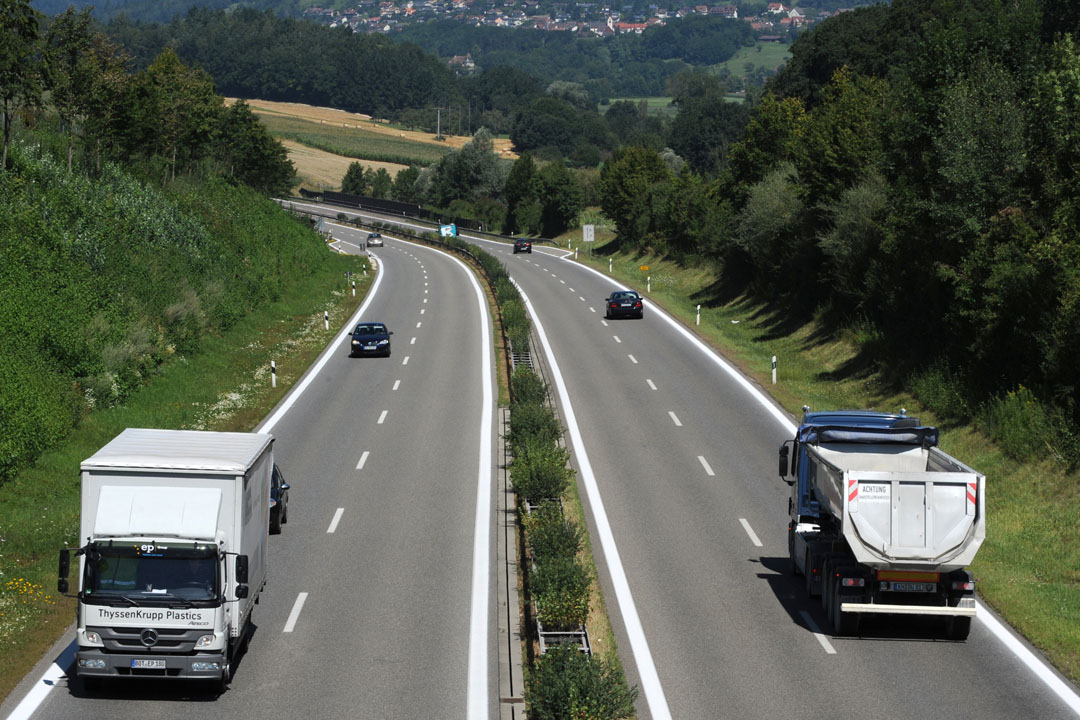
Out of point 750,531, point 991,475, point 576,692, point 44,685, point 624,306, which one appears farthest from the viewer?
point 624,306

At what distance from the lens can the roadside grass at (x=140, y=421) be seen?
1850 centimetres

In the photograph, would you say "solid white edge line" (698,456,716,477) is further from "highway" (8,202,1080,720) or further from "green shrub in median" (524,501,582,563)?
"green shrub in median" (524,501,582,563)

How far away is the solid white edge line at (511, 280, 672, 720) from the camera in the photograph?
52.1 ft

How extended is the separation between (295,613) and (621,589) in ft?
18.2

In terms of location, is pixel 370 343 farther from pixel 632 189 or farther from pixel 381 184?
pixel 381 184

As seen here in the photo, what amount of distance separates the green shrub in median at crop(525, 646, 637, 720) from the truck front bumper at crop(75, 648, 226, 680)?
409cm

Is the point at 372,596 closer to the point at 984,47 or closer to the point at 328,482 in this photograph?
the point at 328,482

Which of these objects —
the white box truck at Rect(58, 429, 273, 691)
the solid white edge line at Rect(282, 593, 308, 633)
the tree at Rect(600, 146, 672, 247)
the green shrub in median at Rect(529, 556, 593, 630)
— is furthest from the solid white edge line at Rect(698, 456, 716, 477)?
the tree at Rect(600, 146, 672, 247)

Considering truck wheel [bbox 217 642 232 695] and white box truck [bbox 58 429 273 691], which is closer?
white box truck [bbox 58 429 273 691]

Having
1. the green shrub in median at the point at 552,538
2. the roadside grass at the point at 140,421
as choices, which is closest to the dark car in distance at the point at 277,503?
the roadside grass at the point at 140,421

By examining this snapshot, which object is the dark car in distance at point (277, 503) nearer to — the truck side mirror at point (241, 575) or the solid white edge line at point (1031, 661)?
the truck side mirror at point (241, 575)

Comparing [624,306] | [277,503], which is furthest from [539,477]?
[624,306]

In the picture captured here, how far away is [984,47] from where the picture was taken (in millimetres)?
39562

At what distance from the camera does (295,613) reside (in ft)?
62.3
